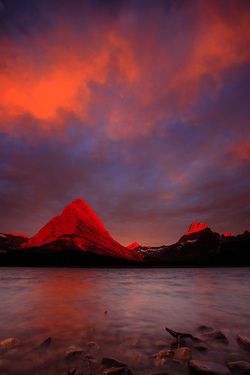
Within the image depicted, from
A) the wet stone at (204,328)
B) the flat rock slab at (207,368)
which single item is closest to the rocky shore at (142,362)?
the flat rock slab at (207,368)

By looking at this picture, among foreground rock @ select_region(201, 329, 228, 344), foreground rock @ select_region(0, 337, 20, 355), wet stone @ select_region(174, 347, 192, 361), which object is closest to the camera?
wet stone @ select_region(174, 347, 192, 361)

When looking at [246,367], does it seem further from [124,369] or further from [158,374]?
[124,369]

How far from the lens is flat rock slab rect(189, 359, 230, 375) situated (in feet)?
14.1

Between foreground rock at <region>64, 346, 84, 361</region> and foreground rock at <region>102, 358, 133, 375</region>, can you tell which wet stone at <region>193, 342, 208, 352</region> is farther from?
foreground rock at <region>64, 346, 84, 361</region>

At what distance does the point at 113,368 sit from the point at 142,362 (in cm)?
88

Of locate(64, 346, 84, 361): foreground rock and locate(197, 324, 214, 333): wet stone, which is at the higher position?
locate(64, 346, 84, 361): foreground rock

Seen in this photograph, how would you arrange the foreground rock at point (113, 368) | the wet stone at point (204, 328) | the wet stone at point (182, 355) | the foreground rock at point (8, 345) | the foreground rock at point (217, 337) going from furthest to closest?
the wet stone at point (204, 328), the foreground rock at point (217, 337), the foreground rock at point (8, 345), the wet stone at point (182, 355), the foreground rock at point (113, 368)

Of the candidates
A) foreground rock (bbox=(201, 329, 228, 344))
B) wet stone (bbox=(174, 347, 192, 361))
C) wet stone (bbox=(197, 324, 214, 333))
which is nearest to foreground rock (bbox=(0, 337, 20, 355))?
wet stone (bbox=(174, 347, 192, 361))

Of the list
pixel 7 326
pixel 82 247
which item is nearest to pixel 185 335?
pixel 7 326

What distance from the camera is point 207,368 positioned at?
446cm

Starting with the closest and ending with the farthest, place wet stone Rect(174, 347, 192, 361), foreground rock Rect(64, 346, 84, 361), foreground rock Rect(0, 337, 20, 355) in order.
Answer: wet stone Rect(174, 347, 192, 361)
foreground rock Rect(64, 346, 84, 361)
foreground rock Rect(0, 337, 20, 355)

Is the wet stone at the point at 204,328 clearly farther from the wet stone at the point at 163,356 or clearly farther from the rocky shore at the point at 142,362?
the wet stone at the point at 163,356

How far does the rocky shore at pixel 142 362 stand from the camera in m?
4.45

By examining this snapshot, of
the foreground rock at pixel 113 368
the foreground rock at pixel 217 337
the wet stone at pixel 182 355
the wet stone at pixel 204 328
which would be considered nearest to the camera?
the foreground rock at pixel 113 368
